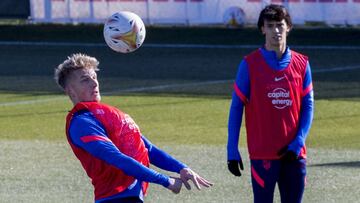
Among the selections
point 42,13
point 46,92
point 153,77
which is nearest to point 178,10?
point 42,13

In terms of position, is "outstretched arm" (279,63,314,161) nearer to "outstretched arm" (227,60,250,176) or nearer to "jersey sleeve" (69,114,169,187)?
"outstretched arm" (227,60,250,176)

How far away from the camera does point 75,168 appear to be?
37.9ft

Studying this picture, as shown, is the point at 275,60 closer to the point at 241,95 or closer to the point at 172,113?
the point at 241,95

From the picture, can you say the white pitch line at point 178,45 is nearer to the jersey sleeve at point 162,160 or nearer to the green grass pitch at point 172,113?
the green grass pitch at point 172,113

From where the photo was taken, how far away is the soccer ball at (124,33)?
28.5 ft

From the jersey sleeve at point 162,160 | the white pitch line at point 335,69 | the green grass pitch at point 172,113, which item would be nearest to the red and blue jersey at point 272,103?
the jersey sleeve at point 162,160

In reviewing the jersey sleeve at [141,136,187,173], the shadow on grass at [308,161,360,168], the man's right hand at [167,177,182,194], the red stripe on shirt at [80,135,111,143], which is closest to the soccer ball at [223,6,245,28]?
the shadow on grass at [308,161,360,168]

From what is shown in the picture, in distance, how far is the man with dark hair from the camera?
717cm

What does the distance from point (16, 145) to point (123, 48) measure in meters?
4.94

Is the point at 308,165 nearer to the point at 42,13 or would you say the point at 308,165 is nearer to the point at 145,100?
the point at 145,100

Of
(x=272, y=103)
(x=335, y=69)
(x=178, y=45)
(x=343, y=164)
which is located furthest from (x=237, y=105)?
(x=178, y=45)

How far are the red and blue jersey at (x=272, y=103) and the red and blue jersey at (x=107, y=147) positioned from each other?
60.1 inches

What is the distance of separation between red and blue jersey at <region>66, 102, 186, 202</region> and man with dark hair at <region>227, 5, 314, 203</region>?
5.01 feet

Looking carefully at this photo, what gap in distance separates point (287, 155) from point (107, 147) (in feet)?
6.47
